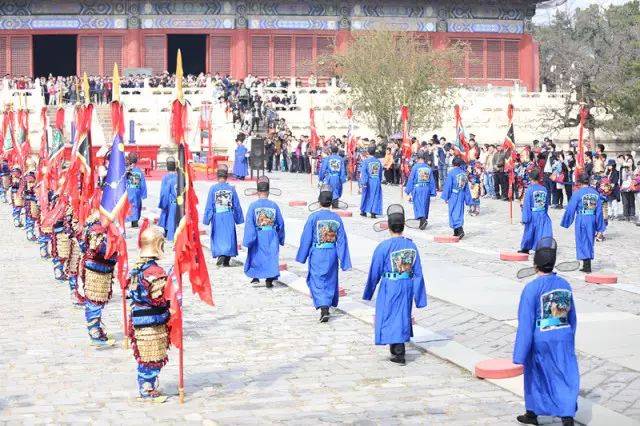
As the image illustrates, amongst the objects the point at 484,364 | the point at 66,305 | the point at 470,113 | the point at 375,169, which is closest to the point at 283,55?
the point at 470,113

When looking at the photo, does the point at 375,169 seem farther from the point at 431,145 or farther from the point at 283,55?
the point at 283,55

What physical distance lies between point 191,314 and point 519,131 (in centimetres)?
3120

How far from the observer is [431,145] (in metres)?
31.2

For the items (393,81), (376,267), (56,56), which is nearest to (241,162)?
(393,81)

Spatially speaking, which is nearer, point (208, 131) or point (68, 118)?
point (208, 131)

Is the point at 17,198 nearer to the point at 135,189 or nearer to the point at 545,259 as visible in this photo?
the point at 135,189

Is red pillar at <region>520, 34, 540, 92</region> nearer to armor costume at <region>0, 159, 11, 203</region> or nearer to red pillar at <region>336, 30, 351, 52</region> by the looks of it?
red pillar at <region>336, 30, 351, 52</region>

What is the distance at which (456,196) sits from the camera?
2105 cm

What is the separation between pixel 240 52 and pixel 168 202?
28.2m

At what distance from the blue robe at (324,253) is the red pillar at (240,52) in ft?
118

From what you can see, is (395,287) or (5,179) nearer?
(395,287)

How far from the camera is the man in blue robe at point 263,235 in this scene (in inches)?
591

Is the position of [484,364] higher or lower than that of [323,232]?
lower

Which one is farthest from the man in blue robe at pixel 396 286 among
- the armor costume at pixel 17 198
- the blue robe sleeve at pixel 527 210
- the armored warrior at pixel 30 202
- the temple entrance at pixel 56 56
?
the temple entrance at pixel 56 56
